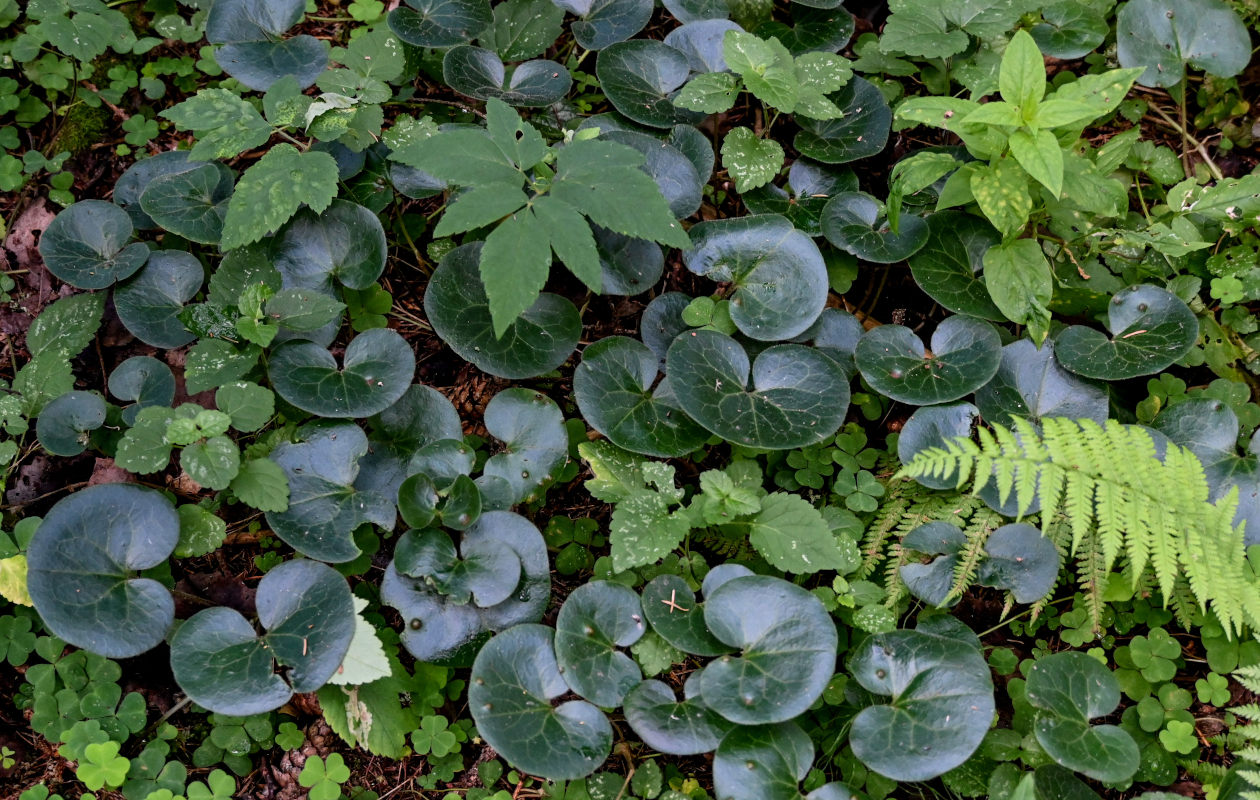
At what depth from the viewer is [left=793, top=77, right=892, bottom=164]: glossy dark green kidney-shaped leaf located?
3334 millimetres

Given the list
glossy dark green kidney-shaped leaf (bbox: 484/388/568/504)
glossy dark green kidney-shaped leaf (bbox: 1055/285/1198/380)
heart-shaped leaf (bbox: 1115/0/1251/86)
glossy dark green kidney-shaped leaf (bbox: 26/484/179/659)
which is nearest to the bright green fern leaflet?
glossy dark green kidney-shaped leaf (bbox: 1055/285/1198/380)

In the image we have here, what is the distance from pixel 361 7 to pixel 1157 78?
337cm

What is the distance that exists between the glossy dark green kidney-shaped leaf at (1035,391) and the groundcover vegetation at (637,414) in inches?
0.5

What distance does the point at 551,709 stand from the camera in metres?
2.54

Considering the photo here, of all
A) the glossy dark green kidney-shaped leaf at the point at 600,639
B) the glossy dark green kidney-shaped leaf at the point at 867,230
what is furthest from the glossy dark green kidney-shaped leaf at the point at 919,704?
the glossy dark green kidney-shaped leaf at the point at 867,230

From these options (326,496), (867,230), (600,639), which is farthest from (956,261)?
(326,496)

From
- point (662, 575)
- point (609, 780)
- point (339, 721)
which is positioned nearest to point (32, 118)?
point (339, 721)

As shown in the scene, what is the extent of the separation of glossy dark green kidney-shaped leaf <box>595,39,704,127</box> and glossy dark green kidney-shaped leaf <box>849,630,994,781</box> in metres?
2.09

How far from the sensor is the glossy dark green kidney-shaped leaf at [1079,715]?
95.0 inches

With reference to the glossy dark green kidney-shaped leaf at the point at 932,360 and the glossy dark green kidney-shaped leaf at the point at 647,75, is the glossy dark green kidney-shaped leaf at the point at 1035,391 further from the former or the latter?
the glossy dark green kidney-shaped leaf at the point at 647,75

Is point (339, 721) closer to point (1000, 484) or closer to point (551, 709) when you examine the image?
point (551, 709)

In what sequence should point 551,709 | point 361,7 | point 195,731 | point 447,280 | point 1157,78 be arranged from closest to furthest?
point 551,709
point 195,731
point 447,280
point 1157,78
point 361,7

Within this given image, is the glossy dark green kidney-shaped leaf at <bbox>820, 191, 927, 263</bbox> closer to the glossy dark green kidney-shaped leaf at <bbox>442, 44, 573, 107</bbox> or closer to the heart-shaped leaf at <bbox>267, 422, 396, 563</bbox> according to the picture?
the glossy dark green kidney-shaped leaf at <bbox>442, 44, 573, 107</bbox>

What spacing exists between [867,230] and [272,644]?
2455mm
